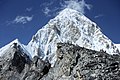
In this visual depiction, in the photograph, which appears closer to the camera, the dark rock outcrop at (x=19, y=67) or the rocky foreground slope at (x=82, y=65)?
the rocky foreground slope at (x=82, y=65)

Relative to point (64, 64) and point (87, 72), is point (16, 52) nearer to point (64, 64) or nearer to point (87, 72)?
point (64, 64)

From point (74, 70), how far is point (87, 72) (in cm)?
330

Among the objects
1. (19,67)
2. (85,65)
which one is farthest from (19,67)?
(85,65)

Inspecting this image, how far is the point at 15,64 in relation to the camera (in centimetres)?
7825

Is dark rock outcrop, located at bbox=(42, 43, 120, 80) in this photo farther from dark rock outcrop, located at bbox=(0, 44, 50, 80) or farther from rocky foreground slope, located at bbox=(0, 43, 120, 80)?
dark rock outcrop, located at bbox=(0, 44, 50, 80)

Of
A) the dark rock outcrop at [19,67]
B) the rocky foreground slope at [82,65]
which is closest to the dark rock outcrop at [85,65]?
the rocky foreground slope at [82,65]

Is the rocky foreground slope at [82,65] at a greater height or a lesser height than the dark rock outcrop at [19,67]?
lesser

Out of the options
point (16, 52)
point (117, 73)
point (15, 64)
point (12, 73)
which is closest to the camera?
point (117, 73)

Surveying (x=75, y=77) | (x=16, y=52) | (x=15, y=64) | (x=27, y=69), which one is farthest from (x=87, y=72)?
(x=16, y=52)

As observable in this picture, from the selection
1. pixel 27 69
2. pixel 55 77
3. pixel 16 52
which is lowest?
pixel 55 77

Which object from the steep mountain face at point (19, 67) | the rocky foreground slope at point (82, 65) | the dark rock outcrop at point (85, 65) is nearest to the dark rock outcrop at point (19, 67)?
the steep mountain face at point (19, 67)

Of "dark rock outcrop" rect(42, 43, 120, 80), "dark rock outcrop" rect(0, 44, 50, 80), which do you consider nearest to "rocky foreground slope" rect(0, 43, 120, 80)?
"dark rock outcrop" rect(42, 43, 120, 80)

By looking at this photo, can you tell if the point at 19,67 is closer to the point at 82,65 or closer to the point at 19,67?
the point at 19,67

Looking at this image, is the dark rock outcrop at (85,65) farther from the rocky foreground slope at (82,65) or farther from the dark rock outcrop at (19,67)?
the dark rock outcrop at (19,67)
